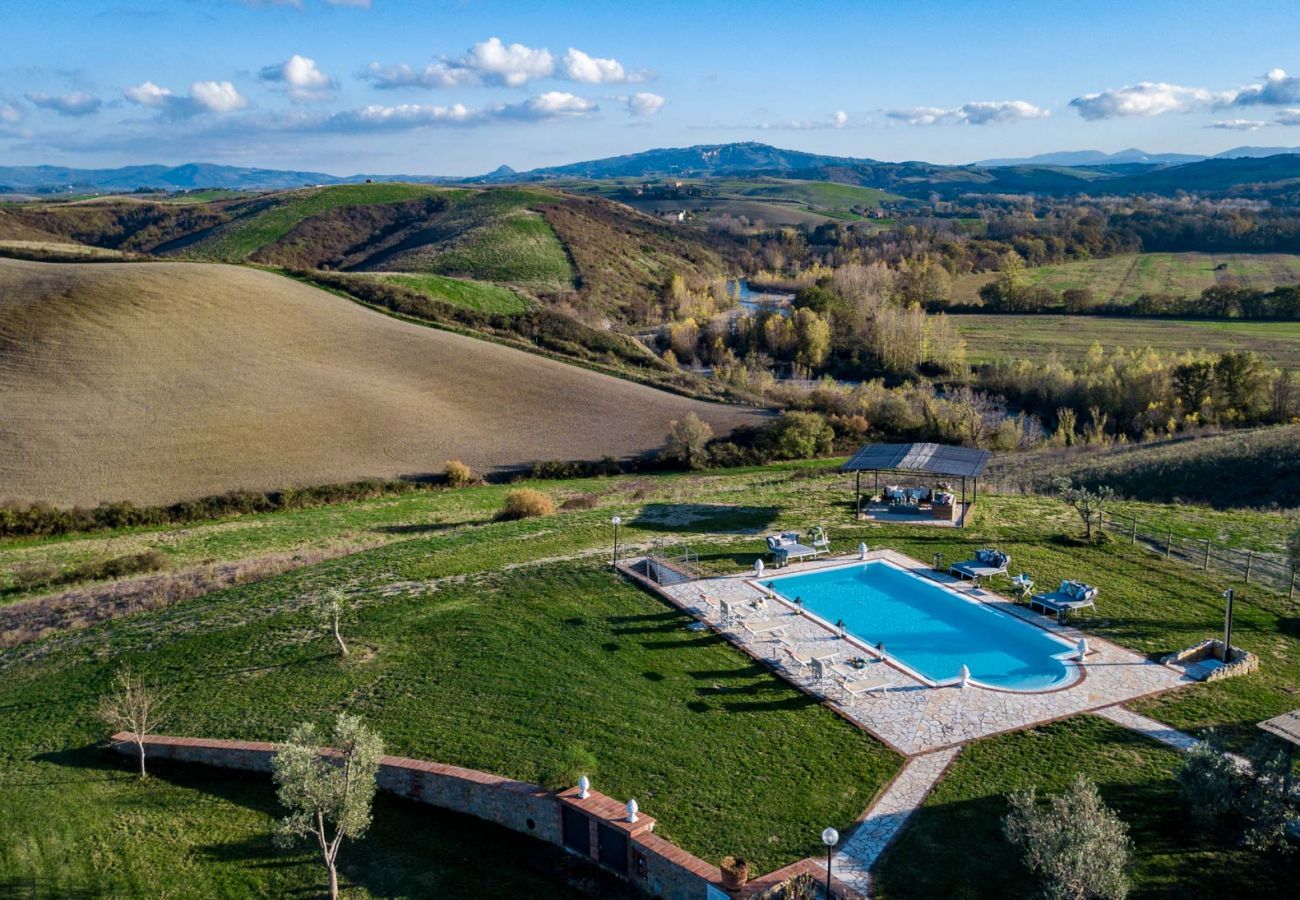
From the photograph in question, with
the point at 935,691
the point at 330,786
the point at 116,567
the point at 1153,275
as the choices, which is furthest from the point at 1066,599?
the point at 1153,275

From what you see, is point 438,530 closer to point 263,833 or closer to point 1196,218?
point 263,833

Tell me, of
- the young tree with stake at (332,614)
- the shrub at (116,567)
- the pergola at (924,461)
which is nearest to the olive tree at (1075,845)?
the young tree with stake at (332,614)

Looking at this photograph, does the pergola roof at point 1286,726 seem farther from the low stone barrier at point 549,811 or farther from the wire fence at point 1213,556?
the wire fence at point 1213,556

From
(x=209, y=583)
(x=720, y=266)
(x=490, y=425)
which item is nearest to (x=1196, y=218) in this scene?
(x=720, y=266)

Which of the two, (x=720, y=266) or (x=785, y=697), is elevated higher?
(x=720, y=266)

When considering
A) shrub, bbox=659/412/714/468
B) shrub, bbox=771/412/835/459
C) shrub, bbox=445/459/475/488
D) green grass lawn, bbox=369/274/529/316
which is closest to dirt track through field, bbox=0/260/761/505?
shrub, bbox=445/459/475/488

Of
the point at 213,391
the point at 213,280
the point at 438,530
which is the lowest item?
the point at 438,530

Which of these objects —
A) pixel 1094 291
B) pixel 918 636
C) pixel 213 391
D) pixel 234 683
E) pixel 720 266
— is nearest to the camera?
pixel 234 683
